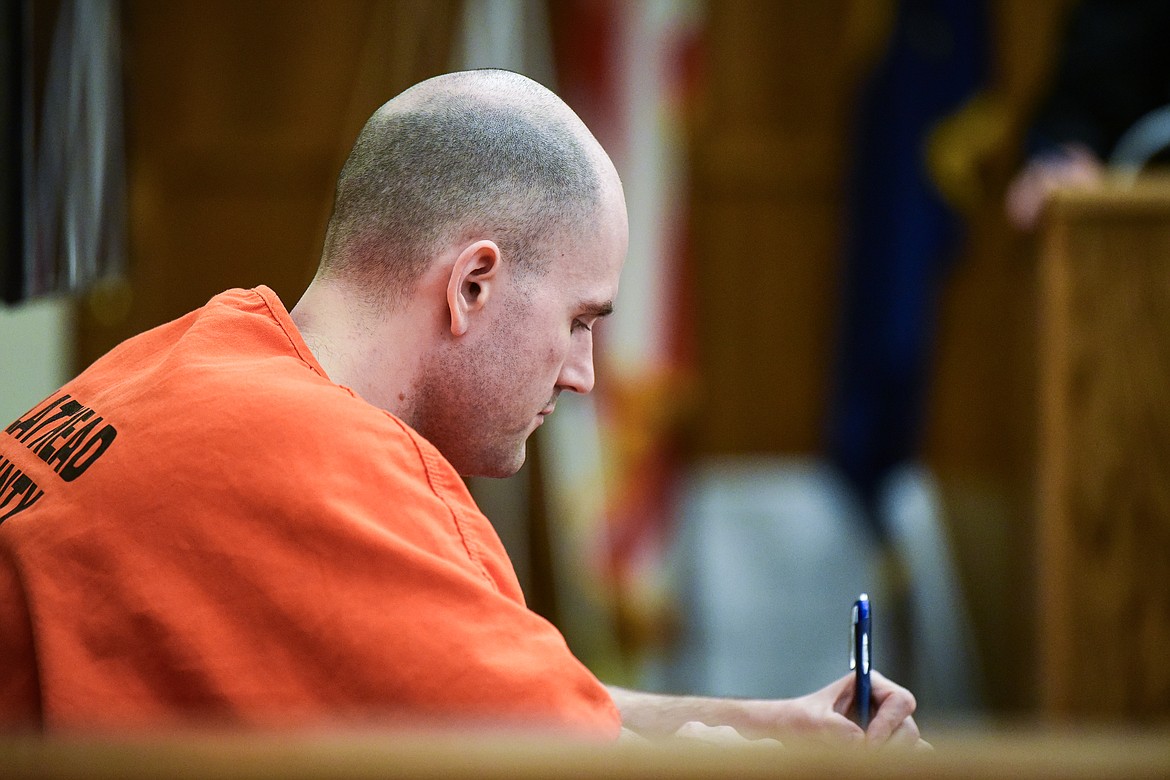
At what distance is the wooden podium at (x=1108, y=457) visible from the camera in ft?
6.88

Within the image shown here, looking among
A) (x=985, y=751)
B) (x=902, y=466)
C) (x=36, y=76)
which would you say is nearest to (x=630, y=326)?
(x=902, y=466)

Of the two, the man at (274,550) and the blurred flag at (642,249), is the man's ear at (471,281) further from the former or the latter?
the blurred flag at (642,249)

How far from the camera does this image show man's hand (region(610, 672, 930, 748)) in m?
1.10

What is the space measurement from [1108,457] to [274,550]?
5.41 feet

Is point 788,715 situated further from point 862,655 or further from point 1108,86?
point 1108,86

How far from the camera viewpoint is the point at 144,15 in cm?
387

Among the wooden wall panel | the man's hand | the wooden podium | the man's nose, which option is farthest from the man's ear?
the wooden wall panel

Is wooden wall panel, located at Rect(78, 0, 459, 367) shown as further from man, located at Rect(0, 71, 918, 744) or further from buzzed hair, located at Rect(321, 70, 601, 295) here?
man, located at Rect(0, 71, 918, 744)

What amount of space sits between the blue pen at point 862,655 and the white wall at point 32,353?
6.67ft

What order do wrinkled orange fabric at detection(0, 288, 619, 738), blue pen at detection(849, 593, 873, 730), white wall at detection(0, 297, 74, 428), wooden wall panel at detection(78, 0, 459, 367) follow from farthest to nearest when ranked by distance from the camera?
wooden wall panel at detection(78, 0, 459, 367) → white wall at detection(0, 297, 74, 428) → blue pen at detection(849, 593, 873, 730) → wrinkled orange fabric at detection(0, 288, 619, 738)

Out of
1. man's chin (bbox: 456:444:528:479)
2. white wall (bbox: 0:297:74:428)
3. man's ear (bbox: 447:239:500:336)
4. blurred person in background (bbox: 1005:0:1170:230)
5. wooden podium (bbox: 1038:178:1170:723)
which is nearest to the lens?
man's ear (bbox: 447:239:500:336)

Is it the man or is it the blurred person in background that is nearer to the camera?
the man

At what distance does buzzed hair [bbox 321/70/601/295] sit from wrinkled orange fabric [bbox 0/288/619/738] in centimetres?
27

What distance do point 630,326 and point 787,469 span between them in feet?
2.13
